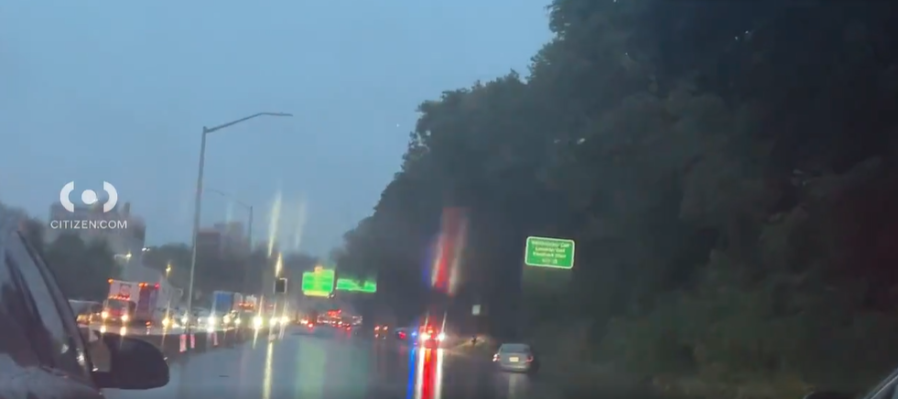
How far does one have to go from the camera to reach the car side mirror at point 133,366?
17.8 ft

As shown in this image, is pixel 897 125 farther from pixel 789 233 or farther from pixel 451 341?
pixel 451 341

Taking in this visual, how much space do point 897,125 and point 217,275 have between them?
2146 inches

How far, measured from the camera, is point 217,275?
7644cm

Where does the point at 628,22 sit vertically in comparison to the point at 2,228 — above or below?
above

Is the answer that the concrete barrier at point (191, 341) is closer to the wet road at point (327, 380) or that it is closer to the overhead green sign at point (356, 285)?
the wet road at point (327, 380)

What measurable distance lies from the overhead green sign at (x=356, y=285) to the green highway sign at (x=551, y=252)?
116ft

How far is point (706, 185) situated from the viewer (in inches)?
1383

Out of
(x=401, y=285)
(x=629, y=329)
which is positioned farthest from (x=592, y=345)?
(x=401, y=285)

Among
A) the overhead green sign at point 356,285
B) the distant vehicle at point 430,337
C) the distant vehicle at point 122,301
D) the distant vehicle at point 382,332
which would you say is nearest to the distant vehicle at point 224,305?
the distant vehicle at point 430,337

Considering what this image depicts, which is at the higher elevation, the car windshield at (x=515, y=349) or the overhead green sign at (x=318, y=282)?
the overhead green sign at (x=318, y=282)

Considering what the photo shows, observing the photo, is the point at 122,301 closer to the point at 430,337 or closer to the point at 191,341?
the point at 191,341

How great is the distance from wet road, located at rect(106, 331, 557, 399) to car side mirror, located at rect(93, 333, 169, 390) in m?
16.5

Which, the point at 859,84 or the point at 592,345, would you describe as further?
the point at 592,345

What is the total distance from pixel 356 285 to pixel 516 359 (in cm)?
4528
